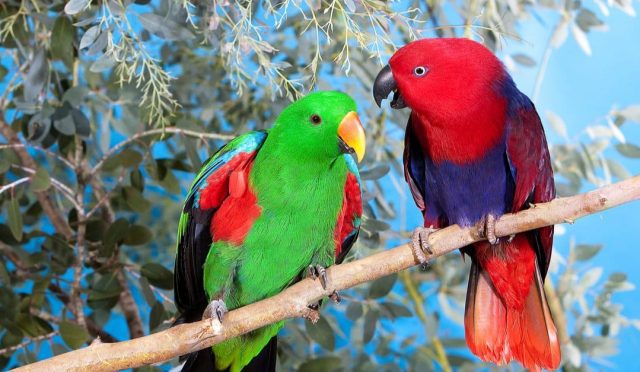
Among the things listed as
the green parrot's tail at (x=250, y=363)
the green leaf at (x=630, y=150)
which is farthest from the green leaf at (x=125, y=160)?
the green leaf at (x=630, y=150)

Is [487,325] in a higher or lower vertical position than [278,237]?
lower

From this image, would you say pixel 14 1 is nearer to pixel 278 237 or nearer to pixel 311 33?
pixel 311 33

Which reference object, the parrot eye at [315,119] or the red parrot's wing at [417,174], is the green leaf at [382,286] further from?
the parrot eye at [315,119]

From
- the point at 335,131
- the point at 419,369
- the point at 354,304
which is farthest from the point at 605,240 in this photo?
the point at 335,131

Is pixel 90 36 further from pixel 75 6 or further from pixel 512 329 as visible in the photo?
pixel 512 329

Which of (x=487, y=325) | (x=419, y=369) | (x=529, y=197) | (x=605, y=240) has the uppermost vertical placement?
(x=529, y=197)

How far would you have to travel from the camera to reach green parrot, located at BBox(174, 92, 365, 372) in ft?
4.10

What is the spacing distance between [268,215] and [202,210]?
Result: 0.42 ft

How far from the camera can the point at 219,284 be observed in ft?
4.40

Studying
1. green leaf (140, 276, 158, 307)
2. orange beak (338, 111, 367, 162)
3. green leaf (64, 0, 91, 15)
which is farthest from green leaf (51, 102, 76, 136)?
orange beak (338, 111, 367, 162)

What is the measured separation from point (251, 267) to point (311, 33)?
81 cm

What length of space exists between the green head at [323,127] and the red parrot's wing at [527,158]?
0.27m

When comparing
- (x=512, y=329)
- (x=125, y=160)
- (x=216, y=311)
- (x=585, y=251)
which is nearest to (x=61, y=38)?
(x=125, y=160)

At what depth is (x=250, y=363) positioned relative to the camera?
146cm
